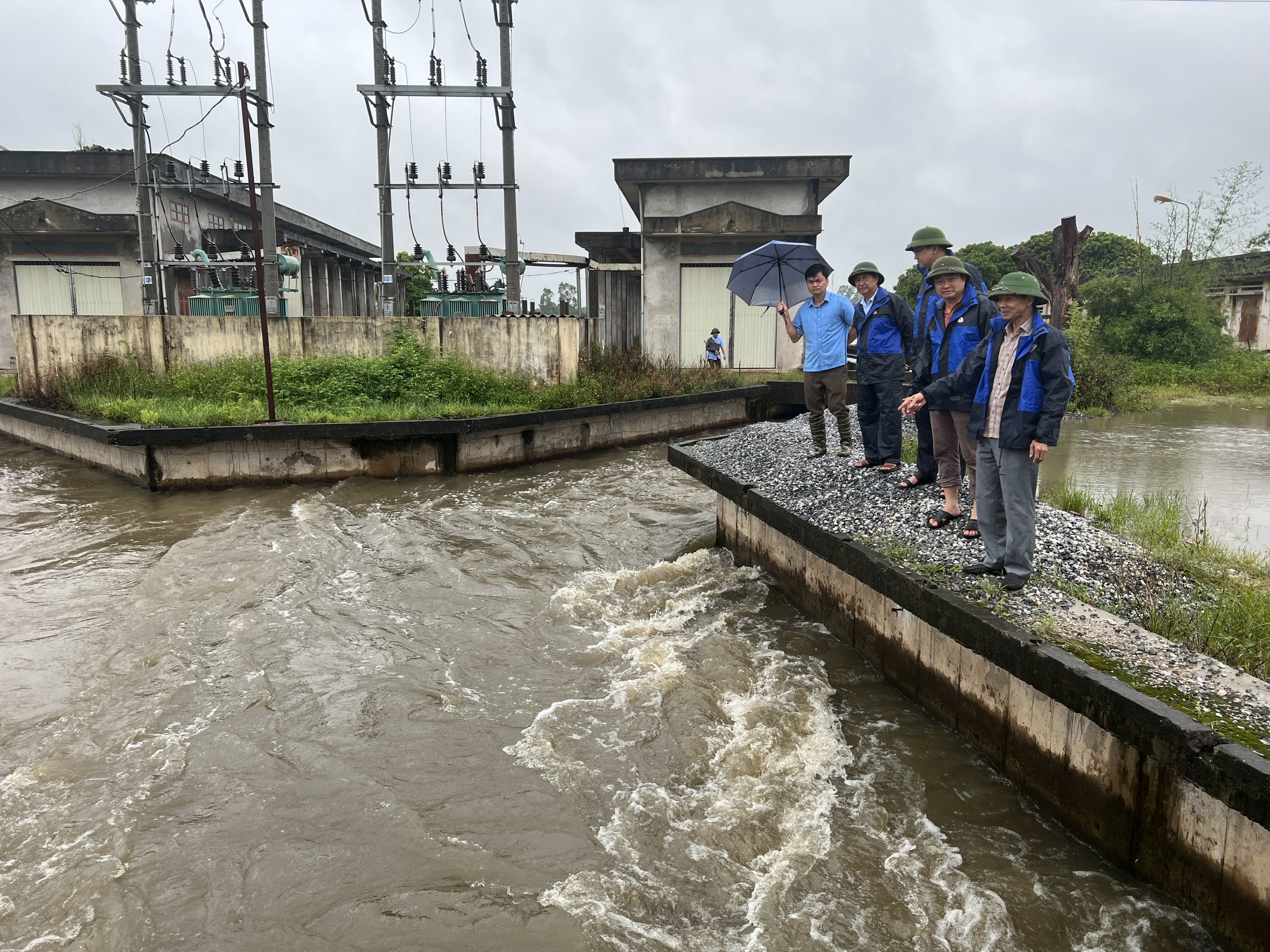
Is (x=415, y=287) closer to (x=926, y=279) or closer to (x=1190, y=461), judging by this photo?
(x=1190, y=461)

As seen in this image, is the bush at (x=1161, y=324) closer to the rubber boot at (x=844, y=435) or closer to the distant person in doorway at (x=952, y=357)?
the rubber boot at (x=844, y=435)

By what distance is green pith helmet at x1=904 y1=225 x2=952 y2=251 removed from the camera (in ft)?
18.5

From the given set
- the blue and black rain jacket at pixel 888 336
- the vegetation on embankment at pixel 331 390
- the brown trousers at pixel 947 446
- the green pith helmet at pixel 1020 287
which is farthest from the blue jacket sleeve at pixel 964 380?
the vegetation on embankment at pixel 331 390

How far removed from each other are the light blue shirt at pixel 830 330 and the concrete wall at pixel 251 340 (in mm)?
7331

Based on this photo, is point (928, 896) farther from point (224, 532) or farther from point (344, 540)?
point (224, 532)

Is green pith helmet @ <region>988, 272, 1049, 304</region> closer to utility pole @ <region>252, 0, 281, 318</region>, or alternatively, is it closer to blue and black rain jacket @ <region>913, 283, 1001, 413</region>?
blue and black rain jacket @ <region>913, 283, 1001, 413</region>

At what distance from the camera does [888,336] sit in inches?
258

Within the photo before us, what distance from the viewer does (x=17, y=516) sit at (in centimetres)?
951

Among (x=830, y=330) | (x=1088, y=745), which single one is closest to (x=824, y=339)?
(x=830, y=330)

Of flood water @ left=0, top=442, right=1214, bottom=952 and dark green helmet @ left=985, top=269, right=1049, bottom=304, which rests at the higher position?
dark green helmet @ left=985, top=269, right=1049, bottom=304

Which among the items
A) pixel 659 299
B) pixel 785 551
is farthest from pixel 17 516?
pixel 659 299

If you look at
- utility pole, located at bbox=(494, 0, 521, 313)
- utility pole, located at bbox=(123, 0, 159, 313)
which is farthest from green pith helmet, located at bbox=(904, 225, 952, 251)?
utility pole, located at bbox=(123, 0, 159, 313)

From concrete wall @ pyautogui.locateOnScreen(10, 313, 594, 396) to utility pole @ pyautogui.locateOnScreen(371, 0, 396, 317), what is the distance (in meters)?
2.09

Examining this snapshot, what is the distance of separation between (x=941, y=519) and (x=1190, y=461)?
721 centimetres
